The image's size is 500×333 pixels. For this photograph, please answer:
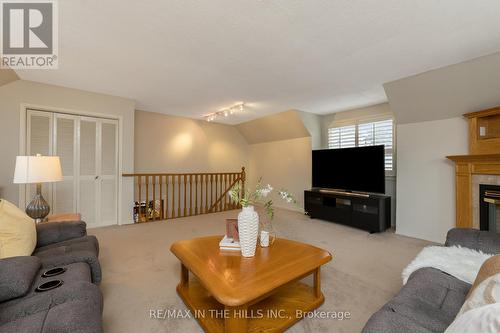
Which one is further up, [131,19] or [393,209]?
[131,19]

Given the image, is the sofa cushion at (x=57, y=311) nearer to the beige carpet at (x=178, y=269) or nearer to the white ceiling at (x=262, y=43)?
the beige carpet at (x=178, y=269)

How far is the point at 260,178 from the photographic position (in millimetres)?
3045

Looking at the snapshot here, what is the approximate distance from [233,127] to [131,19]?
15.6ft

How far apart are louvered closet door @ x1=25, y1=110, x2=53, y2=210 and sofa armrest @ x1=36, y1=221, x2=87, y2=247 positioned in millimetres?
1860

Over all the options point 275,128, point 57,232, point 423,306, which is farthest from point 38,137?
point 423,306

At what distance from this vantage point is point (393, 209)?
4059mm

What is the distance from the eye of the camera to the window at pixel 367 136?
412cm

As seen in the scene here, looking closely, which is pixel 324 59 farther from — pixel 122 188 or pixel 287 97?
pixel 122 188

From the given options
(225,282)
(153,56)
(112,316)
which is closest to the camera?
(225,282)

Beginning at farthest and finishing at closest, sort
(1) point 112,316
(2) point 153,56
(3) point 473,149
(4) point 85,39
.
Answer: (3) point 473,149, (2) point 153,56, (4) point 85,39, (1) point 112,316

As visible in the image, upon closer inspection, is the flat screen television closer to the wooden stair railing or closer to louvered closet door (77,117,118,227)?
the wooden stair railing

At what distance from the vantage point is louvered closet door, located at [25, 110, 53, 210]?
328 cm

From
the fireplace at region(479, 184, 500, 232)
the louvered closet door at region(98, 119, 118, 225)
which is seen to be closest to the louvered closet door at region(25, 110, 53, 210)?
the louvered closet door at region(98, 119, 118, 225)

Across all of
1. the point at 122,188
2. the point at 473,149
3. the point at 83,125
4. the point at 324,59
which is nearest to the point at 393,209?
the point at 473,149
